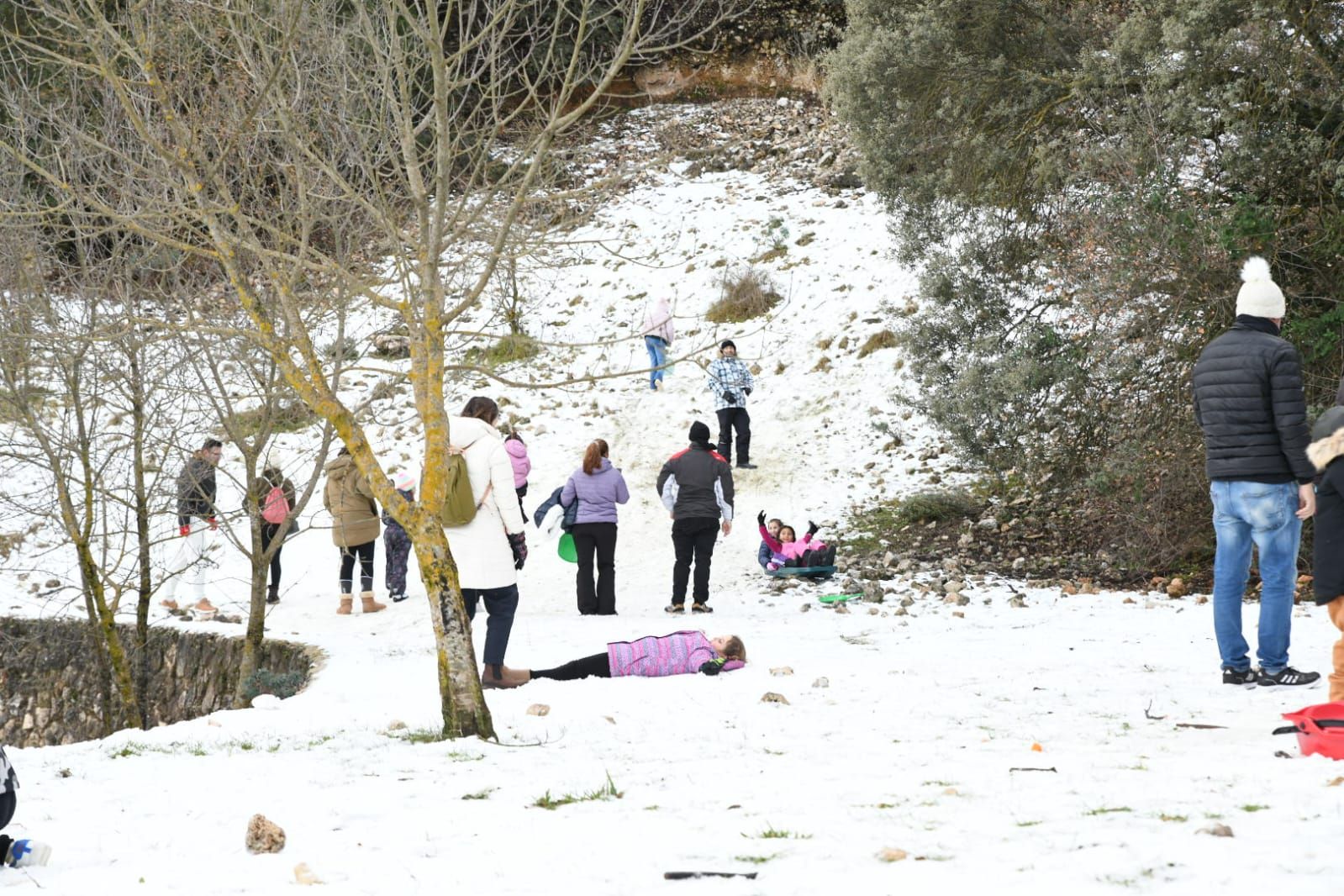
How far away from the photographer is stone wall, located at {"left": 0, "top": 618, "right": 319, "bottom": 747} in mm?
11281

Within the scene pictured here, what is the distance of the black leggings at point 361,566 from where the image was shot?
42.4 ft

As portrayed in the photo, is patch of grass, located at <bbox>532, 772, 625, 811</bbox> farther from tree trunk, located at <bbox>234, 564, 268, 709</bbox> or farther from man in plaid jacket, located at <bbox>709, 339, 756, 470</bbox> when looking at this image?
man in plaid jacket, located at <bbox>709, 339, 756, 470</bbox>

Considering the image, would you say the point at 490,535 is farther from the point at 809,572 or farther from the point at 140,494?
the point at 809,572

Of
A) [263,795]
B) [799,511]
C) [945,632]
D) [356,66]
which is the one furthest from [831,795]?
[799,511]

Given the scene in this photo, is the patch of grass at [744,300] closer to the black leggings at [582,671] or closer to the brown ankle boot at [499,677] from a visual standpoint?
the black leggings at [582,671]

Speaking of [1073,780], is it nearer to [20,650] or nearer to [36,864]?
[36,864]

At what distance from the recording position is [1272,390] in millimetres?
5996

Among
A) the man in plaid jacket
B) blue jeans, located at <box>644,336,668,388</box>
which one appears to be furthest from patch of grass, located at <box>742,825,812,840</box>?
blue jeans, located at <box>644,336,668,388</box>

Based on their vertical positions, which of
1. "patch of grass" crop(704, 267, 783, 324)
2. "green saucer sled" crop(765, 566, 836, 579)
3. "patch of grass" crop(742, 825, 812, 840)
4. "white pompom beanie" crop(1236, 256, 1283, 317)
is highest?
"patch of grass" crop(704, 267, 783, 324)

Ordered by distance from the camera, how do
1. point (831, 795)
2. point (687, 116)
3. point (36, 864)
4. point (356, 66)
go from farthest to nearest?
point (687, 116), point (356, 66), point (831, 795), point (36, 864)

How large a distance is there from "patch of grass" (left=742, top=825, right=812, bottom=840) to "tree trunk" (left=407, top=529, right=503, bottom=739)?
8.03 feet

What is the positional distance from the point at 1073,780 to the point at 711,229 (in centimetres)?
2117

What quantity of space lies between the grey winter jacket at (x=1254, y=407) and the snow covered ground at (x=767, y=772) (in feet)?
3.90

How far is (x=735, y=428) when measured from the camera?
17.0 m
